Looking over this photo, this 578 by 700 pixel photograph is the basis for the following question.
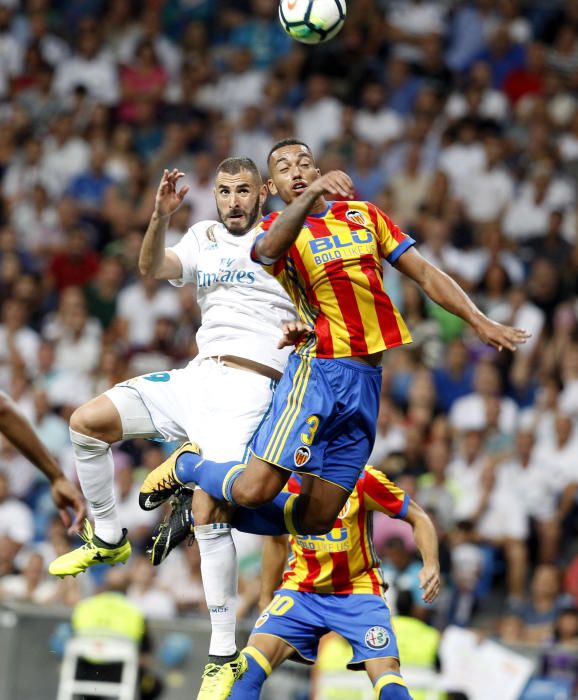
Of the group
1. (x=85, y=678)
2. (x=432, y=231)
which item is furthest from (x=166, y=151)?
(x=85, y=678)

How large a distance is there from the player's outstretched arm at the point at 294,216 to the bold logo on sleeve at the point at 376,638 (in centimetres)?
268

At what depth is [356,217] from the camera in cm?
709

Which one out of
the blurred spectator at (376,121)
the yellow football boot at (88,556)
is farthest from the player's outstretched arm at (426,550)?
the blurred spectator at (376,121)

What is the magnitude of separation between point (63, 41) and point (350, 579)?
10949mm

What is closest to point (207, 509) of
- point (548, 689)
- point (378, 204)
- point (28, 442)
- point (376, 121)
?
point (28, 442)

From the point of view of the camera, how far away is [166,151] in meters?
15.7

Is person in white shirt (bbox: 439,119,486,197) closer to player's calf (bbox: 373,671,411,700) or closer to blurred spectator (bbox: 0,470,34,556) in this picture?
blurred spectator (bbox: 0,470,34,556)

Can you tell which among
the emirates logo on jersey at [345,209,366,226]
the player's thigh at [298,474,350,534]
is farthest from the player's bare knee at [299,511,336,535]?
the emirates logo on jersey at [345,209,366,226]

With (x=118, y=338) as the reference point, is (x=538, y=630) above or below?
below

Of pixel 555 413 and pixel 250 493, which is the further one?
pixel 555 413

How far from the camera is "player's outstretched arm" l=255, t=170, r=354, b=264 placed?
245 inches

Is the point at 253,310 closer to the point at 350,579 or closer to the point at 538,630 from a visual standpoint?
the point at 350,579

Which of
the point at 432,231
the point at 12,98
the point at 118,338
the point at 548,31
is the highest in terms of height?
the point at 548,31

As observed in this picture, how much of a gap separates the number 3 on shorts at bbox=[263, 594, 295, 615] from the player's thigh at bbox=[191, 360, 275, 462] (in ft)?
5.06
